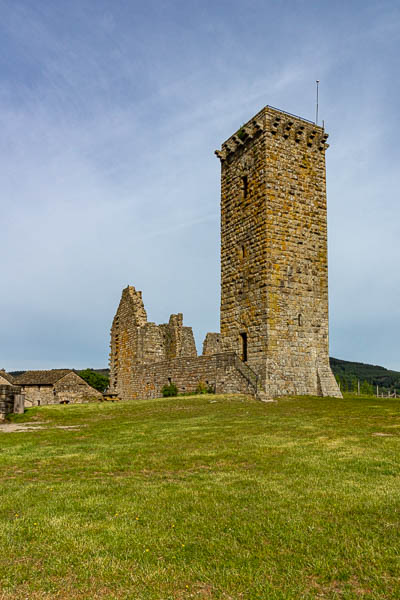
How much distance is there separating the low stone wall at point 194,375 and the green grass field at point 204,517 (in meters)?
11.0

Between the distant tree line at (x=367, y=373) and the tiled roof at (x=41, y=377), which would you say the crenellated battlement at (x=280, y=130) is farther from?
the distant tree line at (x=367, y=373)

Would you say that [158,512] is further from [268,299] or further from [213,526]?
[268,299]

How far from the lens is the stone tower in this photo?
22.1 meters

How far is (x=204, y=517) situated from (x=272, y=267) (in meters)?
17.5

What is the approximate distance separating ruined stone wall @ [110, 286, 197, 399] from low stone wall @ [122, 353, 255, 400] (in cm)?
128

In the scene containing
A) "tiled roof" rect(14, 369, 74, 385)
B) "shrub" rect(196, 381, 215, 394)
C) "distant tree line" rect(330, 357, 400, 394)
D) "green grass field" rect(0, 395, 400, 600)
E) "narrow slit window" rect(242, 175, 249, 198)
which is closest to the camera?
"green grass field" rect(0, 395, 400, 600)

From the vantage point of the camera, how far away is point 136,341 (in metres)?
30.9

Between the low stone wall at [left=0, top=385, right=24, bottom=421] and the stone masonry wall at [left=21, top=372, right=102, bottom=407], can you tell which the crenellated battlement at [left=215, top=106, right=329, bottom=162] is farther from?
the stone masonry wall at [left=21, top=372, right=102, bottom=407]

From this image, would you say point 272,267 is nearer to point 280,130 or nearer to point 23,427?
point 280,130

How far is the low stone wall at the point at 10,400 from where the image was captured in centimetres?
1664

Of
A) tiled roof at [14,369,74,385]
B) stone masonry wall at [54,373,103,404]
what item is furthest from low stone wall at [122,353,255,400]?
tiled roof at [14,369,74,385]

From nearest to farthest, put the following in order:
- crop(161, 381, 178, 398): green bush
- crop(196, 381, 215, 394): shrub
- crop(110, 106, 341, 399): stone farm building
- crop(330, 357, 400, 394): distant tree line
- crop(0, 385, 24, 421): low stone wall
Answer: crop(0, 385, 24, 421): low stone wall < crop(110, 106, 341, 399): stone farm building < crop(196, 381, 215, 394): shrub < crop(161, 381, 178, 398): green bush < crop(330, 357, 400, 394): distant tree line

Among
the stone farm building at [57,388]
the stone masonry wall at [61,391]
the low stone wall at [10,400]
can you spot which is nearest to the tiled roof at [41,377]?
the stone farm building at [57,388]

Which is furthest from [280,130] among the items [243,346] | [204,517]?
[204,517]
